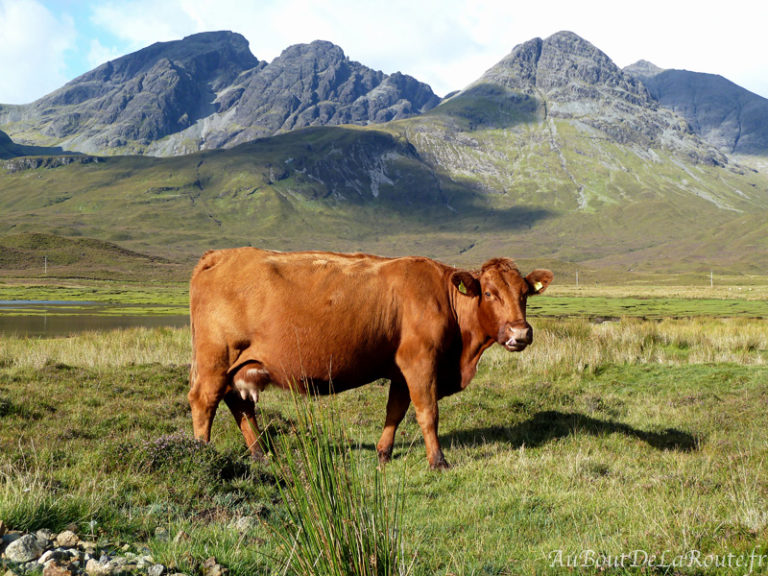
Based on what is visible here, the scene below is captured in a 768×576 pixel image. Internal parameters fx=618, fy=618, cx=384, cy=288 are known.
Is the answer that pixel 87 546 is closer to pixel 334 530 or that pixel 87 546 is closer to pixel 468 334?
pixel 334 530

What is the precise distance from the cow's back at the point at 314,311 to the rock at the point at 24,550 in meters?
3.61

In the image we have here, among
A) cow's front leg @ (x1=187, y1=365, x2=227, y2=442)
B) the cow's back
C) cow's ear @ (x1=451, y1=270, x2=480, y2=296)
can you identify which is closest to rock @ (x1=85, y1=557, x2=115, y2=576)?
the cow's back

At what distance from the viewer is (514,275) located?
8.09m

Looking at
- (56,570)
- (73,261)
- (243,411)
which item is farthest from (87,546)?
(73,261)

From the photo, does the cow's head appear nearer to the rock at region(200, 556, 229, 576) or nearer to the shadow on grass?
the shadow on grass

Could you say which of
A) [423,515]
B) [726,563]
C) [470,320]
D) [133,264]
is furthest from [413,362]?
[133,264]

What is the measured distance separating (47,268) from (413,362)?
460 feet

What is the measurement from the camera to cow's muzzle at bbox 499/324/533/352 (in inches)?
295

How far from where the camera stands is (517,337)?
7.55 metres

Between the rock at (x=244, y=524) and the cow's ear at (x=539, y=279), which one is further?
the cow's ear at (x=539, y=279)

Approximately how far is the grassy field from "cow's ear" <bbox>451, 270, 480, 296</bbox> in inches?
85.4

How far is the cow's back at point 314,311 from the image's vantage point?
7.73 meters

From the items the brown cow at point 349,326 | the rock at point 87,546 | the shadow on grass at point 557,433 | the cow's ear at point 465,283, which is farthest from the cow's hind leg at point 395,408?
the rock at point 87,546

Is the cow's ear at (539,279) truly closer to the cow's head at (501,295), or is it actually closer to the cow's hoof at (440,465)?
the cow's head at (501,295)
